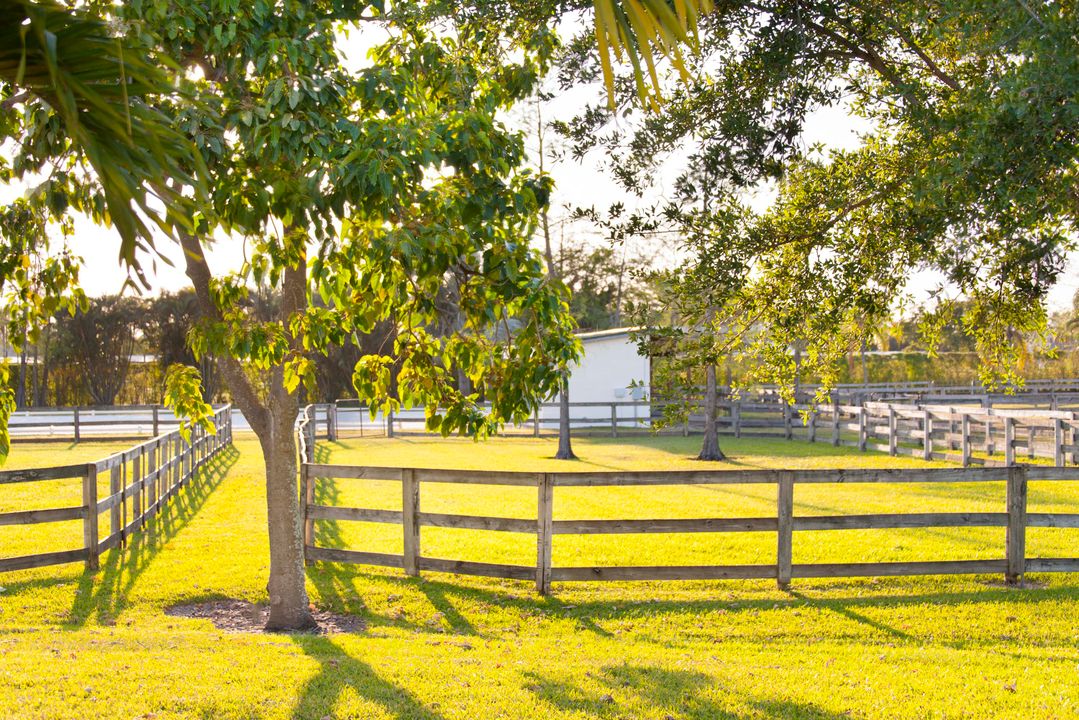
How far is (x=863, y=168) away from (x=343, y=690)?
21.2ft

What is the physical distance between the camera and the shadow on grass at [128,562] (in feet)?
30.1

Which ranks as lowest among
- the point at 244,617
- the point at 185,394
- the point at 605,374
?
the point at 244,617

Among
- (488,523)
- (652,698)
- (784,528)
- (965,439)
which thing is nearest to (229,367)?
(488,523)

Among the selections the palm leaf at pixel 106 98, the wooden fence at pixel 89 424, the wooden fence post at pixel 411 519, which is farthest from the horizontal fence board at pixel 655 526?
the wooden fence at pixel 89 424

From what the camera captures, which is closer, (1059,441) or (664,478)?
(664,478)

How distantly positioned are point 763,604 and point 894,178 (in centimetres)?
400

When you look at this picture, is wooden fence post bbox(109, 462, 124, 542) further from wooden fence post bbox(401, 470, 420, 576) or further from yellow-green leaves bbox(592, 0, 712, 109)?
yellow-green leaves bbox(592, 0, 712, 109)

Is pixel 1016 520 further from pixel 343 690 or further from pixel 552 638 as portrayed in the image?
pixel 343 690

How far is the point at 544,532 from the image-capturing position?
962 centimetres

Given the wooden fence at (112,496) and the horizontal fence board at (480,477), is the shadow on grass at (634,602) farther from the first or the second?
the wooden fence at (112,496)

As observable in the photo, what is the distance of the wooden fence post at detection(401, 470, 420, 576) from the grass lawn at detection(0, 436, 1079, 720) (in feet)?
0.66

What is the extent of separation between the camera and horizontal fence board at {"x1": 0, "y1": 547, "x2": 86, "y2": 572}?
9.91 metres

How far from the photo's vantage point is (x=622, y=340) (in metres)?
38.3

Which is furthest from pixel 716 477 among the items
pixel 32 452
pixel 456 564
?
pixel 32 452
